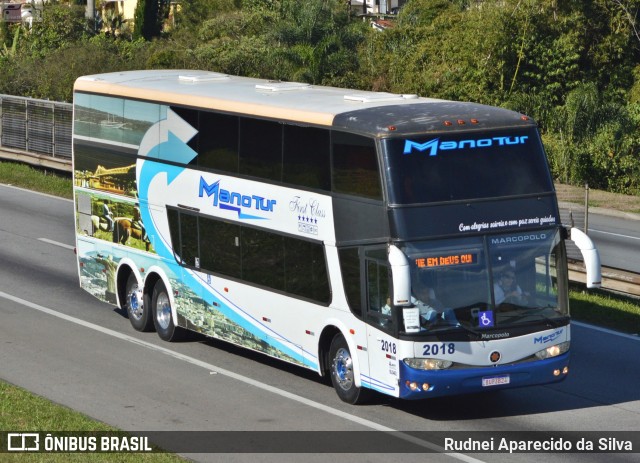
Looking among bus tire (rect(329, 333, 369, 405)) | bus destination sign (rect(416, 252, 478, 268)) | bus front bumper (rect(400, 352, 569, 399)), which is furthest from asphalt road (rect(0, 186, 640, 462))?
bus destination sign (rect(416, 252, 478, 268))

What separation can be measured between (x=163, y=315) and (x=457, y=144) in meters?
6.85

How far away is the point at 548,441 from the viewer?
42.9 feet

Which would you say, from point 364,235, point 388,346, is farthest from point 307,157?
point 388,346

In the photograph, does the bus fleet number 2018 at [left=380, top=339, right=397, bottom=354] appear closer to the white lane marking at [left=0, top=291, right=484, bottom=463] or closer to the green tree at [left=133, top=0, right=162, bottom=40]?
the white lane marking at [left=0, top=291, right=484, bottom=463]

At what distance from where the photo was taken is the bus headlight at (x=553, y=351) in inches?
551

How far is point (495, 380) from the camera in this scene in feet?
45.0

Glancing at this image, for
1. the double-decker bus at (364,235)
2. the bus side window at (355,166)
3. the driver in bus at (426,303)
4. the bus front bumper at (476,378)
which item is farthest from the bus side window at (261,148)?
the bus front bumper at (476,378)

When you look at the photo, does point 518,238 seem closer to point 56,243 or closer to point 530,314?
point 530,314

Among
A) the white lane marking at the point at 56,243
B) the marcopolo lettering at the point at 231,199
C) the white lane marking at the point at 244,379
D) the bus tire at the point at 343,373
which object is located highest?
the marcopolo lettering at the point at 231,199

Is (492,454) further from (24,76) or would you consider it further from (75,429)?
(24,76)

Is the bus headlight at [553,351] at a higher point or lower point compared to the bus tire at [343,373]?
Answer: higher

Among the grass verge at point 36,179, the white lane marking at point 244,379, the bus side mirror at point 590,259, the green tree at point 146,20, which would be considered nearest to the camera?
the white lane marking at point 244,379

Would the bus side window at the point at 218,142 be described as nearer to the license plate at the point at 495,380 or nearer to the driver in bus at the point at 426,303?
the driver in bus at the point at 426,303

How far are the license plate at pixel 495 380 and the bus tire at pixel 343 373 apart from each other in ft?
5.15
